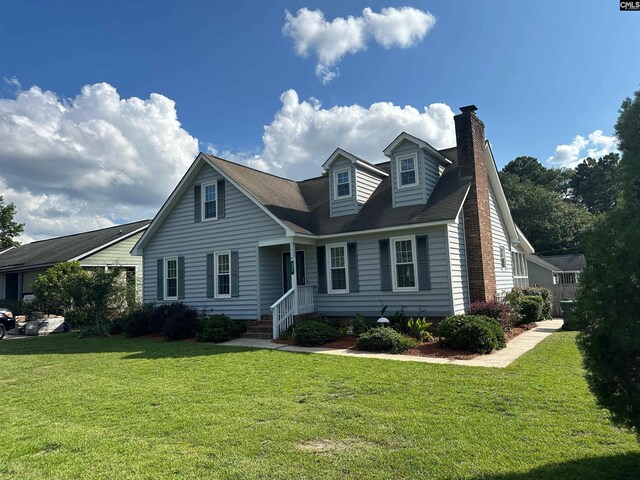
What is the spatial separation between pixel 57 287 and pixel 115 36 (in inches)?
454

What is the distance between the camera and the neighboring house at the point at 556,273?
2053cm

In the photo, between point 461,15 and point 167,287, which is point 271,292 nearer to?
point 167,287

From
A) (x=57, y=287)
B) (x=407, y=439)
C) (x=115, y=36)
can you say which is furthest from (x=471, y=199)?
(x=57, y=287)

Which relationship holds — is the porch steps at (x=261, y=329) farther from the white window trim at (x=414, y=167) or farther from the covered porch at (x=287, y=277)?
the white window trim at (x=414, y=167)

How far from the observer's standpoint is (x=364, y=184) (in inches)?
644

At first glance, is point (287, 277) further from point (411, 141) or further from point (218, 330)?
point (411, 141)

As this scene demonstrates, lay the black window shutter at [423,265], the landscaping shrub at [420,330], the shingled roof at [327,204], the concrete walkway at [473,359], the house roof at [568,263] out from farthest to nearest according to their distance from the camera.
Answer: the house roof at [568,263], the shingled roof at [327,204], the black window shutter at [423,265], the landscaping shrub at [420,330], the concrete walkway at [473,359]

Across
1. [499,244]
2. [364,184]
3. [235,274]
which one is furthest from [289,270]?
[499,244]

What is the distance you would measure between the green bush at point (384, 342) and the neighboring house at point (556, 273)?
8169mm

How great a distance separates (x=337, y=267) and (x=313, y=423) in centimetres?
988

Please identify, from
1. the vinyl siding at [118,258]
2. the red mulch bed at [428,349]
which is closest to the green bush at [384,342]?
the red mulch bed at [428,349]

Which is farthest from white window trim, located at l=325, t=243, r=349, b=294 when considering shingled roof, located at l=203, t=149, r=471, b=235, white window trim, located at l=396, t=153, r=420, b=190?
white window trim, located at l=396, t=153, r=420, b=190

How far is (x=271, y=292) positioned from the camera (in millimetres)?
15648

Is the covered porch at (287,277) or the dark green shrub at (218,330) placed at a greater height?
the covered porch at (287,277)
